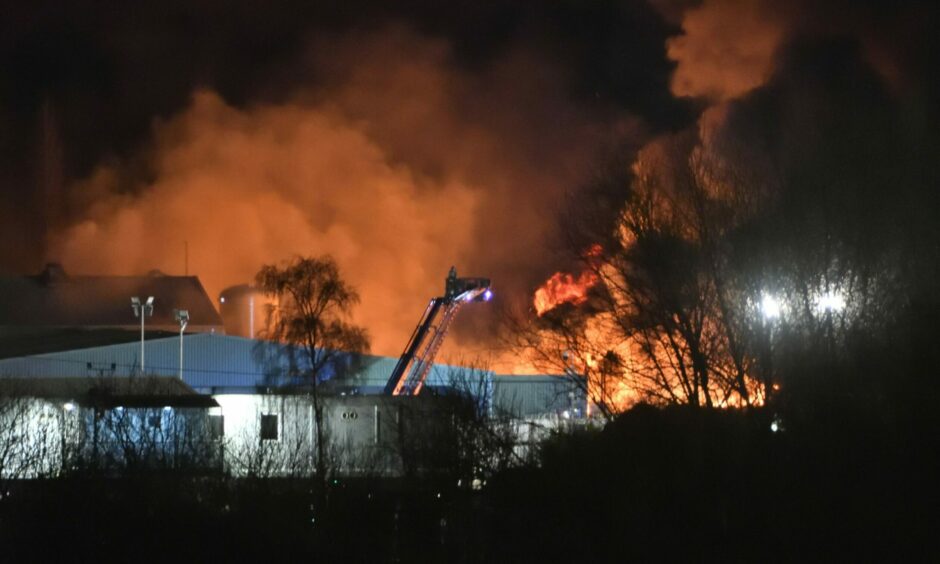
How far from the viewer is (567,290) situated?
81.6 ft

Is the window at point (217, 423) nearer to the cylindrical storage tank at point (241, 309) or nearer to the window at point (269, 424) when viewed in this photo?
the window at point (269, 424)

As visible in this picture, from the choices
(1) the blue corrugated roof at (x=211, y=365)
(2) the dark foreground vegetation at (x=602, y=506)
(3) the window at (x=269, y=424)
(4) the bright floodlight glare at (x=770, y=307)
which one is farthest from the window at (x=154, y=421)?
(1) the blue corrugated roof at (x=211, y=365)

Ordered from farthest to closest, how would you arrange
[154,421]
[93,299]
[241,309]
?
[241,309] < [93,299] < [154,421]

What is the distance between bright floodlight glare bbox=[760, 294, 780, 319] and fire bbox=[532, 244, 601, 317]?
3767mm

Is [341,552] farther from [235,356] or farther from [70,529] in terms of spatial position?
[235,356]

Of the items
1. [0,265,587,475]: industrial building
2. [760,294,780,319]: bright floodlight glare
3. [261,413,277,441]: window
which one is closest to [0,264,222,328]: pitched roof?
[0,265,587,475]: industrial building

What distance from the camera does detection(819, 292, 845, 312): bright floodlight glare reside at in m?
19.1

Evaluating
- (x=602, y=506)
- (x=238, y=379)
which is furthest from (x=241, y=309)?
(x=602, y=506)

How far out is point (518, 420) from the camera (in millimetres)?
18891

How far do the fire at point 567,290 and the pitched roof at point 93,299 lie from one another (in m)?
36.2

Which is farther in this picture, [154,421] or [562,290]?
[562,290]

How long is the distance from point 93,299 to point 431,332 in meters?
24.0

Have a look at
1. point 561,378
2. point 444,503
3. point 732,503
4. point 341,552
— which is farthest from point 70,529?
point 732,503

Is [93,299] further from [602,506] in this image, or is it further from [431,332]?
[602,506]
